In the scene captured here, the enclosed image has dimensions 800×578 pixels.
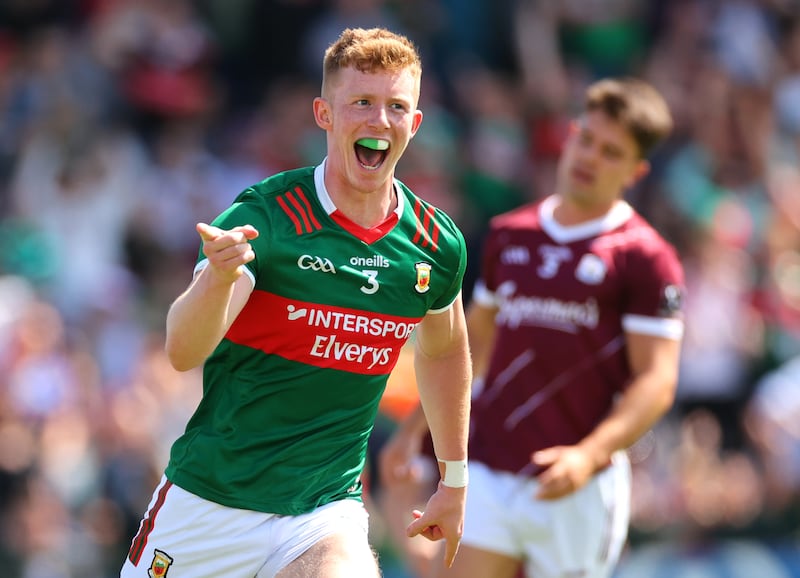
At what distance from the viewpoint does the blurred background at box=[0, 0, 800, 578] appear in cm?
1062

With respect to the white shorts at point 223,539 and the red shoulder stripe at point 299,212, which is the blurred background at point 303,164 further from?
the red shoulder stripe at point 299,212

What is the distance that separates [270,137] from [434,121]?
5.41 ft

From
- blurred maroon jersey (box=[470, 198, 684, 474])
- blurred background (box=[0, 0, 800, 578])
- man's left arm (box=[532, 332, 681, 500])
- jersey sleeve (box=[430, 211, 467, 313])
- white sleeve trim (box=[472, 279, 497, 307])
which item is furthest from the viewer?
blurred background (box=[0, 0, 800, 578])

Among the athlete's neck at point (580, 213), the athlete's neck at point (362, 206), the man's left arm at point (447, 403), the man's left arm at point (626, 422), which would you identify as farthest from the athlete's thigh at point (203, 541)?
the athlete's neck at point (580, 213)

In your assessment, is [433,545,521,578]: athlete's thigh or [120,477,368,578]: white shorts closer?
[120,477,368,578]: white shorts

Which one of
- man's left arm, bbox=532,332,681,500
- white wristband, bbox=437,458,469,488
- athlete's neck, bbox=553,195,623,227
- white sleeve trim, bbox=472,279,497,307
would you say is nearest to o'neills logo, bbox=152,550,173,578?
white wristband, bbox=437,458,469,488

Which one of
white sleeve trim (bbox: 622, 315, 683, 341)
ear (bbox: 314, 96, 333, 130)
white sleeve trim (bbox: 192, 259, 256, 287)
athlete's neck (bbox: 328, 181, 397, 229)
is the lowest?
white sleeve trim (bbox: 622, 315, 683, 341)

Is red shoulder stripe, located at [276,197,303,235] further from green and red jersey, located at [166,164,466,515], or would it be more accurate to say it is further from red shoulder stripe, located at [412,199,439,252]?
red shoulder stripe, located at [412,199,439,252]

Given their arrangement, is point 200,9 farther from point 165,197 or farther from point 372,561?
point 372,561

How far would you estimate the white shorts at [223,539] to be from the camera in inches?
197

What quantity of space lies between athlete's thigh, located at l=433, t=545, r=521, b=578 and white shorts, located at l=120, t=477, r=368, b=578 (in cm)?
177

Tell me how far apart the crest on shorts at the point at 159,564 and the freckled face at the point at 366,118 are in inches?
Answer: 58.3

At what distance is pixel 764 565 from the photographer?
422 inches

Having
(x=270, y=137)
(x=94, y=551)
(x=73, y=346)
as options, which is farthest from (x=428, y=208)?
(x=270, y=137)
